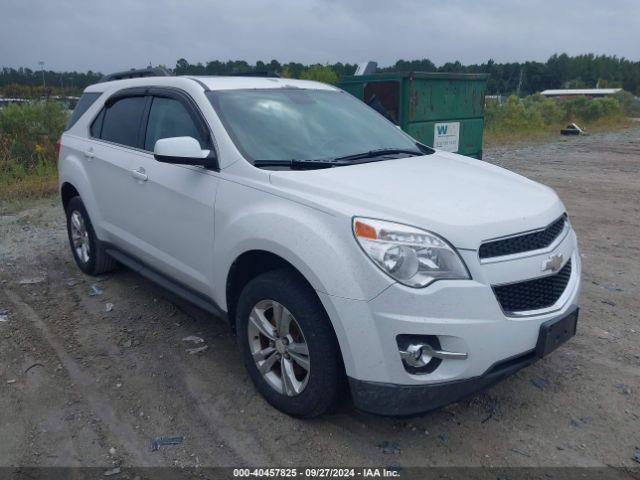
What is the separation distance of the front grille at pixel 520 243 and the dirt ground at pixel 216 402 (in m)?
0.99

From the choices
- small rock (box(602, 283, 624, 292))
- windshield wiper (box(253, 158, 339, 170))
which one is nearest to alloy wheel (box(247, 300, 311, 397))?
windshield wiper (box(253, 158, 339, 170))

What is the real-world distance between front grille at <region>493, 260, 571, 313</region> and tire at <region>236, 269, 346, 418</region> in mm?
819

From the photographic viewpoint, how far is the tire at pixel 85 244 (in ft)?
16.9

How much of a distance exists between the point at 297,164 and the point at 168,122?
1.27 meters

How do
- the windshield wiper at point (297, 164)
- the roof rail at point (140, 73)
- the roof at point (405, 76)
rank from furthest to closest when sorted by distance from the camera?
the roof at point (405, 76) → the roof rail at point (140, 73) → the windshield wiper at point (297, 164)

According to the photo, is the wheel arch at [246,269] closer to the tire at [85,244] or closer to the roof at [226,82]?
the roof at [226,82]

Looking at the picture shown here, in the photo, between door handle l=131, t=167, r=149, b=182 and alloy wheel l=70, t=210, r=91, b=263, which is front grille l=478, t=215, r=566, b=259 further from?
alloy wheel l=70, t=210, r=91, b=263

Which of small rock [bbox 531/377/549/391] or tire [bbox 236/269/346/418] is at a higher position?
tire [bbox 236/269/346/418]

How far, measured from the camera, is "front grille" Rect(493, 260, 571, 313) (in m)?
2.62

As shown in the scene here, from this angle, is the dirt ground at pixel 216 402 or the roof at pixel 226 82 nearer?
the dirt ground at pixel 216 402

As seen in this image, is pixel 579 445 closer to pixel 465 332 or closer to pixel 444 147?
pixel 465 332

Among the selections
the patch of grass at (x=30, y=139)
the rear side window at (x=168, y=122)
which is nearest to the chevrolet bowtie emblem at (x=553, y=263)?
the rear side window at (x=168, y=122)

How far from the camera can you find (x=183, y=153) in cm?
330

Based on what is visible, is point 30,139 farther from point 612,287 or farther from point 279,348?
point 612,287
